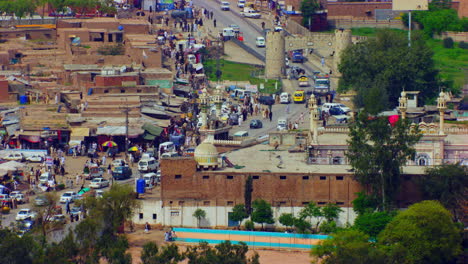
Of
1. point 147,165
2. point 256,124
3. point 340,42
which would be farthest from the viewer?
point 340,42

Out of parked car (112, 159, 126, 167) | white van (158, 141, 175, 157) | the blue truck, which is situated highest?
the blue truck

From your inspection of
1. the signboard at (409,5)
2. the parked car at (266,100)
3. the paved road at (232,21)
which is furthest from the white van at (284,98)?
the signboard at (409,5)

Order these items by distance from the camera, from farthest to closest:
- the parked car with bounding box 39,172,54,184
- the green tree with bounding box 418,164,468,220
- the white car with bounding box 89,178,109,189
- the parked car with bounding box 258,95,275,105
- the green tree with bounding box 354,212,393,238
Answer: the parked car with bounding box 258,95,275,105 → the parked car with bounding box 39,172,54,184 → the white car with bounding box 89,178,109,189 → the green tree with bounding box 418,164,468,220 → the green tree with bounding box 354,212,393,238

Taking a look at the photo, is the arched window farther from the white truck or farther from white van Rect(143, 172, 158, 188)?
the white truck

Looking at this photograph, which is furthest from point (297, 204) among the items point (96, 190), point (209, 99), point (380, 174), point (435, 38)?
point (435, 38)

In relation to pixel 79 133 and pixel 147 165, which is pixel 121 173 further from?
pixel 79 133

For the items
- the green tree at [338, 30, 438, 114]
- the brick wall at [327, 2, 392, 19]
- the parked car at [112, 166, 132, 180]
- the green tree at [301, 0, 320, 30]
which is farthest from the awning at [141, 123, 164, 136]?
the brick wall at [327, 2, 392, 19]

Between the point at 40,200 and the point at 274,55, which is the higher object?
the point at 274,55

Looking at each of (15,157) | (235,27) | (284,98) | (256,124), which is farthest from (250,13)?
(15,157)
